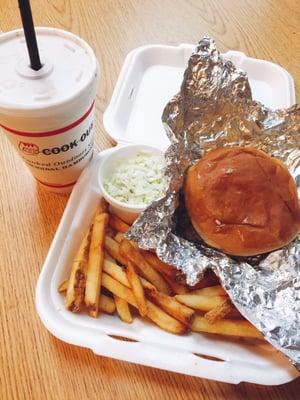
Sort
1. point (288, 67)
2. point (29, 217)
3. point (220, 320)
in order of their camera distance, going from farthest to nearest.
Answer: point (288, 67), point (29, 217), point (220, 320)

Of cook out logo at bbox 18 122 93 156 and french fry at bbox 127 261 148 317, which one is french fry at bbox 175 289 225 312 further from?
cook out logo at bbox 18 122 93 156

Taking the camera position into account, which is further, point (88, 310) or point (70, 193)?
point (70, 193)

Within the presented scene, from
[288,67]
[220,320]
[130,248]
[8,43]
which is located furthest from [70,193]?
[288,67]

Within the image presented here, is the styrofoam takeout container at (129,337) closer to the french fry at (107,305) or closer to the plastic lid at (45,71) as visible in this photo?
the french fry at (107,305)

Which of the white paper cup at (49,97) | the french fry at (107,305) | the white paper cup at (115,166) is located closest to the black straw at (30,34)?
the white paper cup at (49,97)

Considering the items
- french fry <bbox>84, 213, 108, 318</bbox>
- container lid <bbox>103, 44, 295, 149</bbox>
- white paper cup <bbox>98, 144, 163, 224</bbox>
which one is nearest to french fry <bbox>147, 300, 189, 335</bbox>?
french fry <bbox>84, 213, 108, 318</bbox>

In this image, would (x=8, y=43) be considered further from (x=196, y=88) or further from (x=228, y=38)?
(x=228, y=38)

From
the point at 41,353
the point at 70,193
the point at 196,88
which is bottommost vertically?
the point at 41,353
